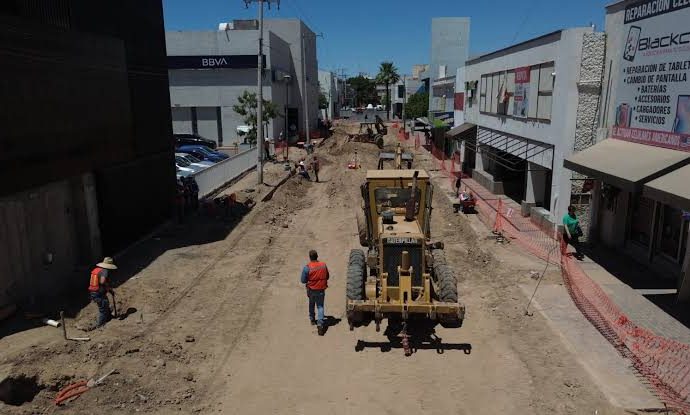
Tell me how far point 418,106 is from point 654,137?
58.5 metres

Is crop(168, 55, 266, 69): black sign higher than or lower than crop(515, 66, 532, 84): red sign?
higher

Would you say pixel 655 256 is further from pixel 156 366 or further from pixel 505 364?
pixel 156 366

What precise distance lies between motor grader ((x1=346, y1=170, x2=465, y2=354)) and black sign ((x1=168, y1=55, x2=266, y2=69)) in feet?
109

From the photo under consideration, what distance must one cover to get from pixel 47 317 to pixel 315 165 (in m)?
20.3

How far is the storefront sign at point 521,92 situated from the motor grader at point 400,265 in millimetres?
10537

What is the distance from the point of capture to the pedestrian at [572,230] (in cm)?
1485

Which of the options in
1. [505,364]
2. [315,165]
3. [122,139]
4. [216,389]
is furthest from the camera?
[315,165]

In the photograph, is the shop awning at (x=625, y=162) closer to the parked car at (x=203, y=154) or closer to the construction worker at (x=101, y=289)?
the construction worker at (x=101, y=289)

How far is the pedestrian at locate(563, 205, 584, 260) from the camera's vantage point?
48.7 ft

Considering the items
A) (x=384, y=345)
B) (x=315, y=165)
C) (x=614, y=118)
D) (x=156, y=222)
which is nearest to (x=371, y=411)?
(x=384, y=345)

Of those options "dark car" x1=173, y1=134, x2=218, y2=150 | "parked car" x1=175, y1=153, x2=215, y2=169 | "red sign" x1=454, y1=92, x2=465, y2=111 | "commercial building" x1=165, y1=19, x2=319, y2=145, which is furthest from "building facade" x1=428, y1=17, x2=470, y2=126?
"parked car" x1=175, y1=153, x2=215, y2=169

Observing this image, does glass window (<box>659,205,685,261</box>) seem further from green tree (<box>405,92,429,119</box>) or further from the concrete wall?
green tree (<box>405,92,429,119</box>)

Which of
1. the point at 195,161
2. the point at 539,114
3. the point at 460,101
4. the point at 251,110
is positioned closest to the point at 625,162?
the point at 539,114

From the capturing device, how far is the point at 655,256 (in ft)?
45.3
